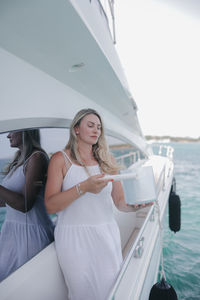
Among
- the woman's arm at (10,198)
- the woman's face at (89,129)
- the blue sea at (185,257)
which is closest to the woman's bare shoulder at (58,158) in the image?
the woman's face at (89,129)

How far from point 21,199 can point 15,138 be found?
15.3 inches

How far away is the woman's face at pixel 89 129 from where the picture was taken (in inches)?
58.3

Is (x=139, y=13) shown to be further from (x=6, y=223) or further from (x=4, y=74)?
(x=6, y=223)

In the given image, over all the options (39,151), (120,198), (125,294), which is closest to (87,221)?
(120,198)

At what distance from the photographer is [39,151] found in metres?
1.60

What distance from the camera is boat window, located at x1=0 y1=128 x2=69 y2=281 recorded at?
54.9 inches

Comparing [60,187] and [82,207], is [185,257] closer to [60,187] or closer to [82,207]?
[82,207]

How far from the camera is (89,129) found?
1480 mm

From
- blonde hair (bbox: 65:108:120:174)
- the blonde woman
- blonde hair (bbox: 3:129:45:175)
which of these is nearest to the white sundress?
the blonde woman

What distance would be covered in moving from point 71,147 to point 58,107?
0.70 meters

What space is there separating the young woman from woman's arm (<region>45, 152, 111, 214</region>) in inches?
11.1

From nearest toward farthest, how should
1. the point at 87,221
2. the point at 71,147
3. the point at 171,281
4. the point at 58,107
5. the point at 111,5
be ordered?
the point at 87,221 < the point at 71,147 < the point at 58,107 < the point at 171,281 < the point at 111,5

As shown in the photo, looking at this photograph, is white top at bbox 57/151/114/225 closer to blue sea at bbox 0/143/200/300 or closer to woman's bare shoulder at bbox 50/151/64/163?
woman's bare shoulder at bbox 50/151/64/163

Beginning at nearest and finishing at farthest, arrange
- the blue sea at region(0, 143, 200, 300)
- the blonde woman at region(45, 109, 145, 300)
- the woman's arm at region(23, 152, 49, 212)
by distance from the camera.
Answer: the blonde woman at region(45, 109, 145, 300) → the woman's arm at region(23, 152, 49, 212) → the blue sea at region(0, 143, 200, 300)
